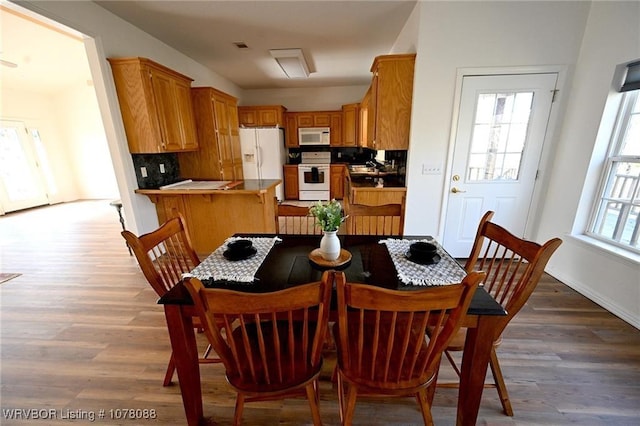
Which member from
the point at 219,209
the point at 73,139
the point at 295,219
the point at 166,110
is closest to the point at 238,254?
the point at 295,219

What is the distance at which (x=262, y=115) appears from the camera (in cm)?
580

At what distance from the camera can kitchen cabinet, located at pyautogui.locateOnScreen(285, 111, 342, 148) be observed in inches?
236

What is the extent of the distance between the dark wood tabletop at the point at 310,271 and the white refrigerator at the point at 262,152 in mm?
3999

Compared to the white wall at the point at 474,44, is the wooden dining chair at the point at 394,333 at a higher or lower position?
lower

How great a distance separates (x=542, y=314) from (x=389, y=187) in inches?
69.5

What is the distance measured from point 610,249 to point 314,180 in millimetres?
4727

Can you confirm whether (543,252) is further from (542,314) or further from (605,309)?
(605,309)

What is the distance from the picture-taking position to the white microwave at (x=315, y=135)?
601 centimetres

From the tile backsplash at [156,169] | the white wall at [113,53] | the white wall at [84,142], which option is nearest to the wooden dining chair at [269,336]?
the white wall at [113,53]

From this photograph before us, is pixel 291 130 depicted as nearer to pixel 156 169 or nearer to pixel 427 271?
pixel 156 169

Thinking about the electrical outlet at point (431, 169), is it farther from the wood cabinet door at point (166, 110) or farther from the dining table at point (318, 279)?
the wood cabinet door at point (166, 110)

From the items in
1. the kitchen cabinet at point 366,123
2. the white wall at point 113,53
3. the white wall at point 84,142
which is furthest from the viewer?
the white wall at point 84,142

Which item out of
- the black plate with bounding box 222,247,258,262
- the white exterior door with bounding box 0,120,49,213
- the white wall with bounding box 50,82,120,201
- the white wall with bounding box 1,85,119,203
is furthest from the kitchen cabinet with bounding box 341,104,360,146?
the white exterior door with bounding box 0,120,49,213

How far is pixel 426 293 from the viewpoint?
2.75 ft
